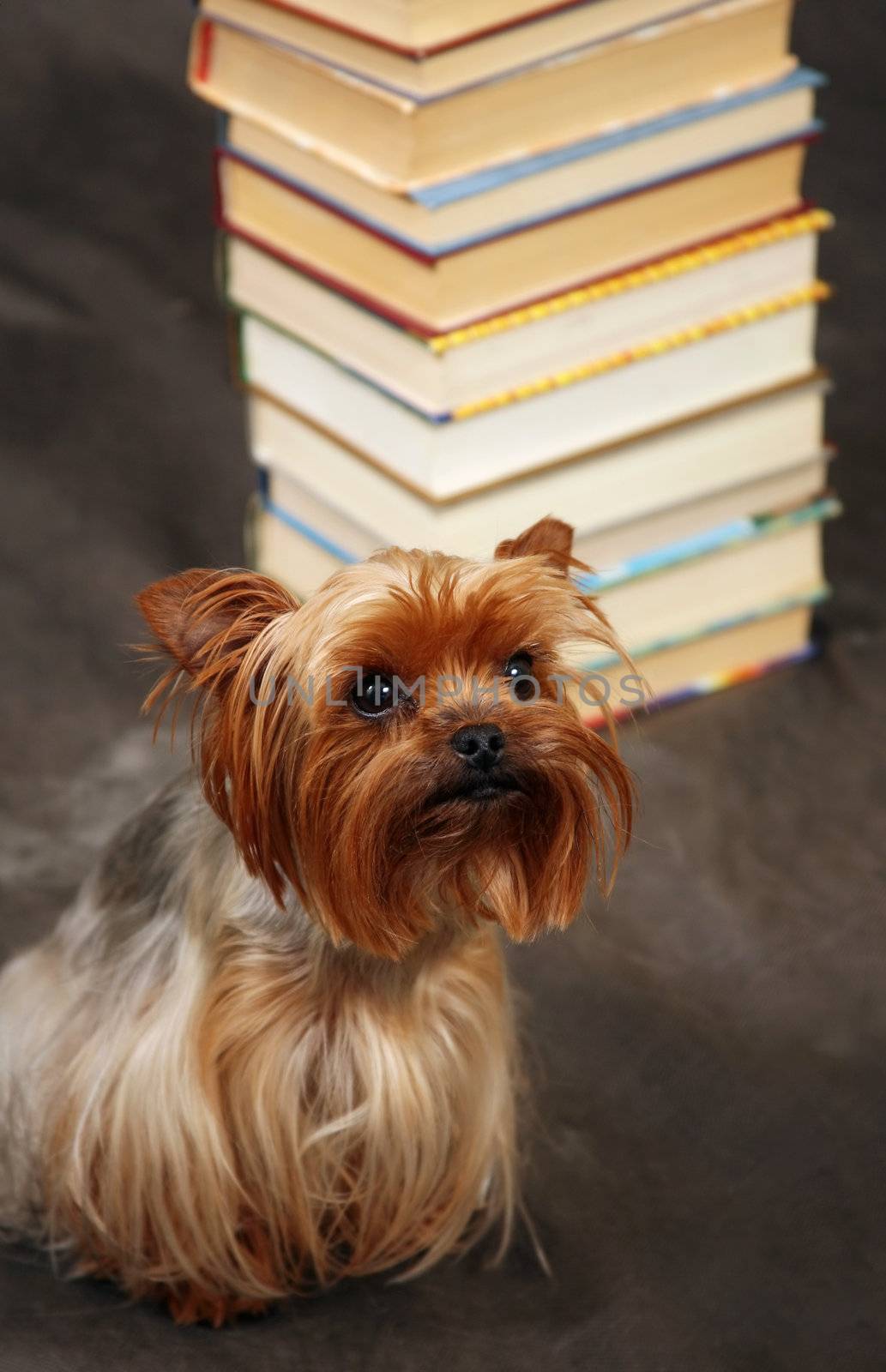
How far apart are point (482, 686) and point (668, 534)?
116 cm

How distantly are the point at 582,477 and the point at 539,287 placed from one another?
26 cm

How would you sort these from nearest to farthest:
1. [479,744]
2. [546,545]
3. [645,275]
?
[479,744]
[546,545]
[645,275]

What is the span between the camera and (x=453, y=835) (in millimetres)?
1771

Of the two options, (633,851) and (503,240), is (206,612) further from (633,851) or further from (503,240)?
(633,851)

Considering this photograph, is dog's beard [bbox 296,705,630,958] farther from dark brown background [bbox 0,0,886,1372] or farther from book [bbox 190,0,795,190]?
book [bbox 190,0,795,190]

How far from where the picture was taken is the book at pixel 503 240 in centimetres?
251

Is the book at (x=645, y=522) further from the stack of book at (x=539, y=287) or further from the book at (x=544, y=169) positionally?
the book at (x=544, y=169)

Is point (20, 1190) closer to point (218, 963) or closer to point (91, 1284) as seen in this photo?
point (91, 1284)

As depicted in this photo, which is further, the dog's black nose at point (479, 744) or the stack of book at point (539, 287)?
the stack of book at point (539, 287)

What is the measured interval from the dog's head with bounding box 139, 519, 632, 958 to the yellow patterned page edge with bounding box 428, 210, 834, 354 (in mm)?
738

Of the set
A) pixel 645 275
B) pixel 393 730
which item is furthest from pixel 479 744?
pixel 645 275

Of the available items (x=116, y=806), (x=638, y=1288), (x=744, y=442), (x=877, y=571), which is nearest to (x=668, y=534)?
(x=744, y=442)

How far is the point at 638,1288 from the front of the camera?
2.06 metres

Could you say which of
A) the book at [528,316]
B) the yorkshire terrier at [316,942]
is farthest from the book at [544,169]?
the yorkshire terrier at [316,942]
